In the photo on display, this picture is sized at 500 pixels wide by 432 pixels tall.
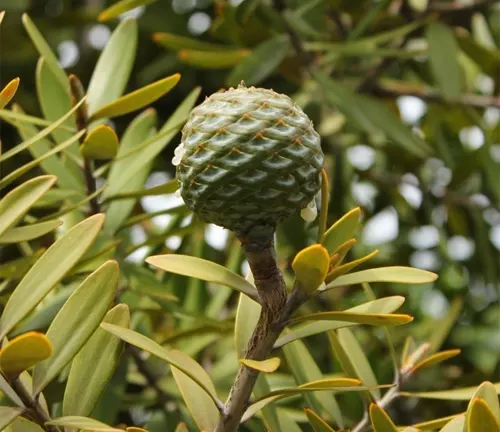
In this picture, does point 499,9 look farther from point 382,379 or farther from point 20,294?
point 20,294

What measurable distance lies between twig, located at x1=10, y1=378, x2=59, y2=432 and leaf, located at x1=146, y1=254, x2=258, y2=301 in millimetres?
99

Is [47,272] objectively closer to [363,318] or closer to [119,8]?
[363,318]

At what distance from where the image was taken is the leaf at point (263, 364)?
0.43 metres

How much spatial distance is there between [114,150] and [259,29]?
0.53 metres

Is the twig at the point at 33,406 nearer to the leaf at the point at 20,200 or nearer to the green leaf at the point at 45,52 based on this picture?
the leaf at the point at 20,200

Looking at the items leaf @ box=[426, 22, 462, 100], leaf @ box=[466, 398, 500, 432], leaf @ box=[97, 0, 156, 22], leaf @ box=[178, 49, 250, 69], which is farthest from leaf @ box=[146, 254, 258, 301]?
leaf @ box=[426, 22, 462, 100]

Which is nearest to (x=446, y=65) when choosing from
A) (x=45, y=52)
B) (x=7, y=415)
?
(x=45, y=52)

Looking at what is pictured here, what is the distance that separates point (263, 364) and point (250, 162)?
0.11m

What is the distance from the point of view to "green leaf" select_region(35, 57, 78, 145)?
73 centimetres

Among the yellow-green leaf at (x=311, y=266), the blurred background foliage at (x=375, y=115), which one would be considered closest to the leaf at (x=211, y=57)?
the blurred background foliage at (x=375, y=115)

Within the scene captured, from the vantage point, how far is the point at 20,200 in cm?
48

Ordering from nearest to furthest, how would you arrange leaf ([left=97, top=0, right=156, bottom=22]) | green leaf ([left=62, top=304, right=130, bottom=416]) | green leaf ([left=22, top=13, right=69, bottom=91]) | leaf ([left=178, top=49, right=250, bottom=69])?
green leaf ([left=62, top=304, right=130, bottom=416]) < green leaf ([left=22, top=13, right=69, bottom=91]) < leaf ([left=97, top=0, right=156, bottom=22]) < leaf ([left=178, top=49, right=250, bottom=69])

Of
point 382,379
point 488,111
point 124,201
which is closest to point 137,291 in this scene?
point 124,201

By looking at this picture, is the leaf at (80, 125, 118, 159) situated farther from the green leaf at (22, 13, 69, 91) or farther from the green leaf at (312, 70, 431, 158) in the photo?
the green leaf at (312, 70, 431, 158)
